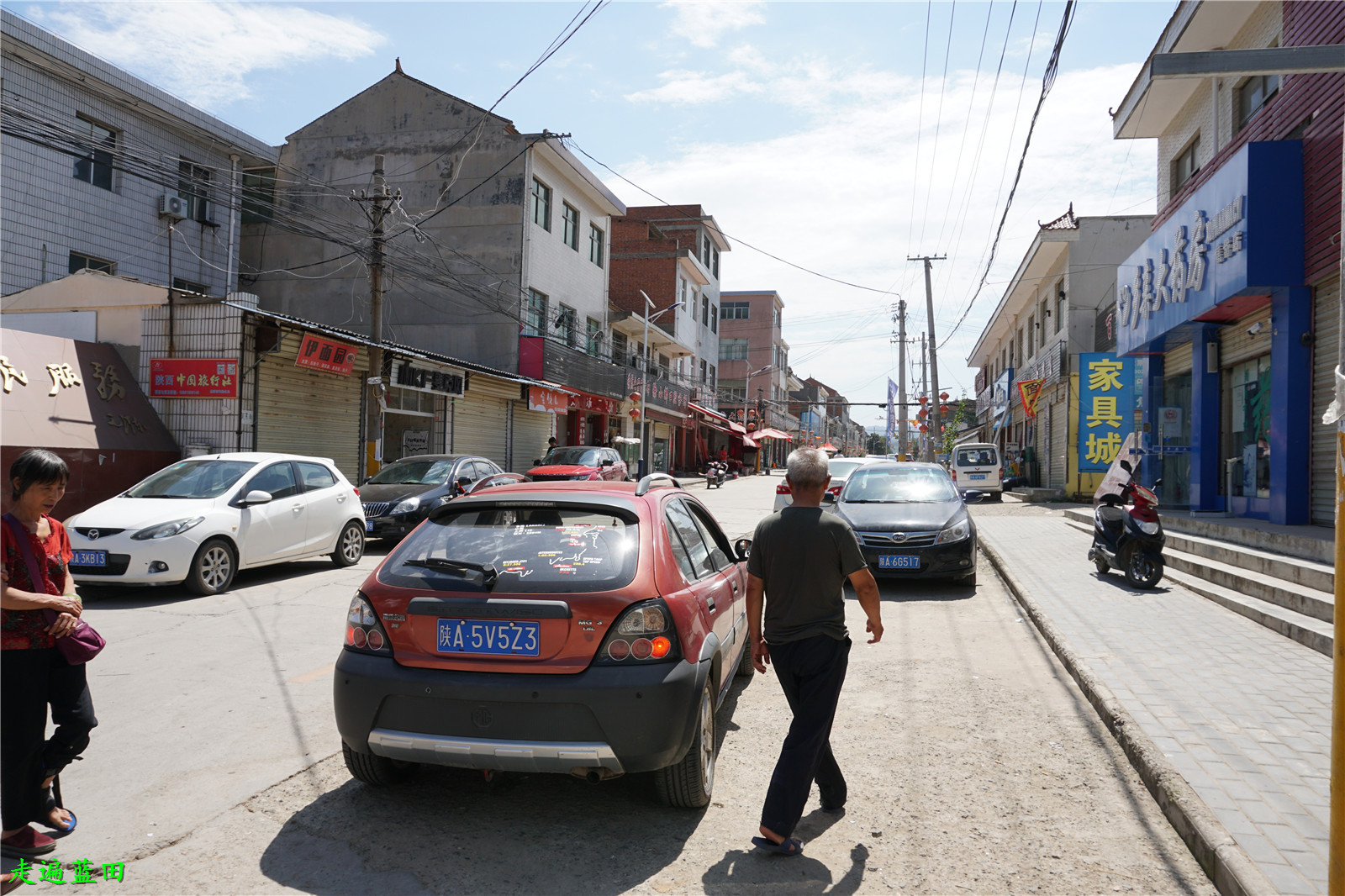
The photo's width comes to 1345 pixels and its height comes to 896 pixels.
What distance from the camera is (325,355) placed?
16.2 metres

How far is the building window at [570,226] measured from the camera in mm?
30500

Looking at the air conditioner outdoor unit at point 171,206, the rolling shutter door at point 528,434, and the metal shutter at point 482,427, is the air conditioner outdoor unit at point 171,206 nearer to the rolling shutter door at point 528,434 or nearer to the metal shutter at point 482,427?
the metal shutter at point 482,427

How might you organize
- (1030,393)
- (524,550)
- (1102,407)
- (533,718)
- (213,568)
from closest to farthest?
(533,718), (524,550), (213,568), (1102,407), (1030,393)

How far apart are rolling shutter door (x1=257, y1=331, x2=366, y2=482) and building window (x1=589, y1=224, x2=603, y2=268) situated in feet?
53.0

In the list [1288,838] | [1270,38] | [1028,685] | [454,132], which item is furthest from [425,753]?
[454,132]

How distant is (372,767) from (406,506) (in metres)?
9.57

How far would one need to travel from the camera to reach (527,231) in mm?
27188

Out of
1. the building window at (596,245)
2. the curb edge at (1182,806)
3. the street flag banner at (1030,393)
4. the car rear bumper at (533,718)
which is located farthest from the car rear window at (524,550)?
the building window at (596,245)

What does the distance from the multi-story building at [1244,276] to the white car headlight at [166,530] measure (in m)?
10.3

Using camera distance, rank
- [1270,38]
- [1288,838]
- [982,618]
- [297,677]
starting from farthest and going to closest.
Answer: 1. [1270,38]
2. [982,618]
3. [297,677]
4. [1288,838]

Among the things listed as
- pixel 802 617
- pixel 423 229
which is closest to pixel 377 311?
pixel 423 229

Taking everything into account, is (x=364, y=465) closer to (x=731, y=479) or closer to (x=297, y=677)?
(x=297, y=677)

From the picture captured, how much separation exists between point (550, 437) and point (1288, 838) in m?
27.9

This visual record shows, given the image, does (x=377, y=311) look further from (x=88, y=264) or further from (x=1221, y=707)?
(x=1221, y=707)
